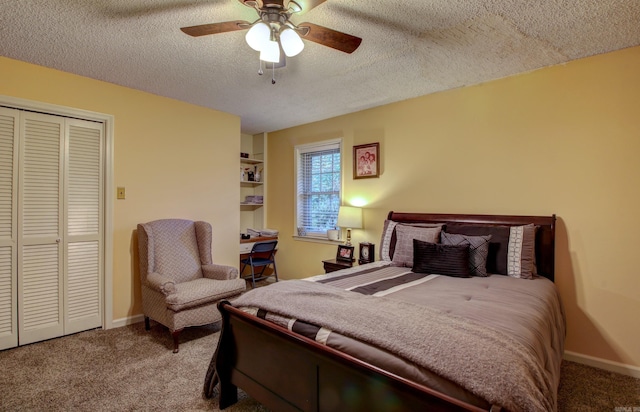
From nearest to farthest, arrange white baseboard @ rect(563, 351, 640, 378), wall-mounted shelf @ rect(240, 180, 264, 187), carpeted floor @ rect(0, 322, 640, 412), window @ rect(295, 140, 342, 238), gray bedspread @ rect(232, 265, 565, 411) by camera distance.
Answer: gray bedspread @ rect(232, 265, 565, 411) < carpeted floor @ rect(0, 322, 640, 412) < white baseboard @ rect(563, 351, 640, 378) < window @ rect(295, 140, 342, 238) < wall-mounted shelf @ rect(240, 180, 264, 187)

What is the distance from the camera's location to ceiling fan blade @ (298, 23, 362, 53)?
5.73 feet

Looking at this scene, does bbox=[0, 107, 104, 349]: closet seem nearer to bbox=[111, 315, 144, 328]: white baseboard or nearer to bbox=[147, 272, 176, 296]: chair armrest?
bbox=[111, 315, 144, 328]: white baseboard

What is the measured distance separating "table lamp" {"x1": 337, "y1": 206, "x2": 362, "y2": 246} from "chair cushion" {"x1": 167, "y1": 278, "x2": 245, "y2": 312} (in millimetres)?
1353

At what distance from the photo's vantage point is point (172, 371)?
231cm

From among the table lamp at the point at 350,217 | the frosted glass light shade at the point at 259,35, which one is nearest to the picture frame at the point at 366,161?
the table lamp at the point at 350,217

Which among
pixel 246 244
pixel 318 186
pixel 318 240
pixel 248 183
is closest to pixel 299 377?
pixel 318 240

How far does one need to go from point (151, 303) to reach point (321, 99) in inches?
105

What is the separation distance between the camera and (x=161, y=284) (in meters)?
2.69

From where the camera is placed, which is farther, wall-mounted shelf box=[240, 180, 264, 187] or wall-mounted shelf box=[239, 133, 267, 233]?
wall-mounted shelf box=[239, 133, 267, 233]

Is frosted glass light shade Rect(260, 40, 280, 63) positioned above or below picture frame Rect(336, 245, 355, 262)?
above

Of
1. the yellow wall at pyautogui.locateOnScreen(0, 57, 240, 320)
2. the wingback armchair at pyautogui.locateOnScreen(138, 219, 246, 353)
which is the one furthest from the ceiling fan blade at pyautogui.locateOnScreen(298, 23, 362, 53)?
the yellow wall at pyautogui.locateOnScreen(0, 57, 240, 320)

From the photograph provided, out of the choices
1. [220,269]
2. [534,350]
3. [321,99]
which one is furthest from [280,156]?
[534,350]

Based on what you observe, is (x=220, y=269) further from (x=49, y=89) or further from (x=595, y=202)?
(x=595, y=202)

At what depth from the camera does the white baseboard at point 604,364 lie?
2.31 metres
